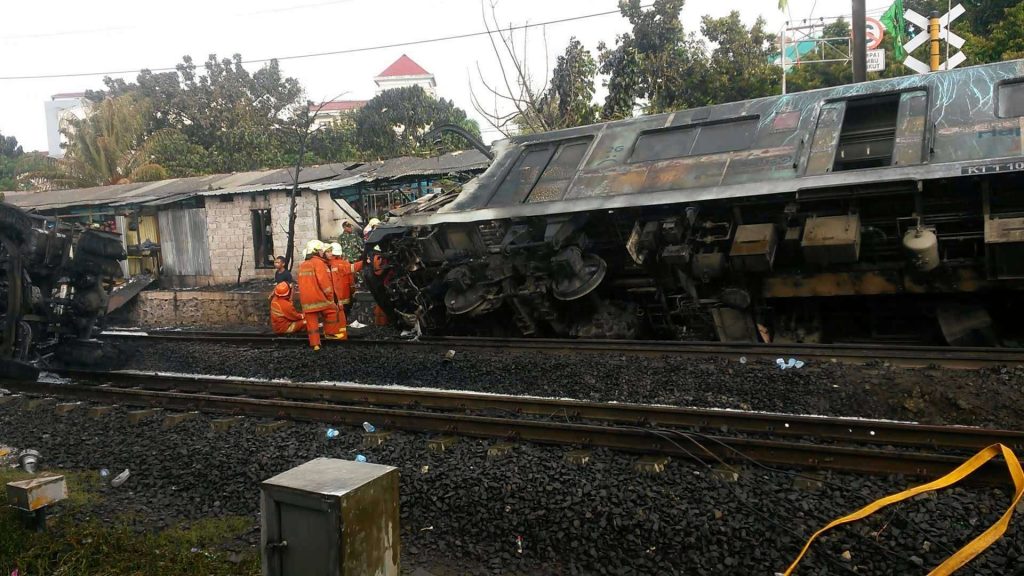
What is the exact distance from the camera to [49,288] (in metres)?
8.62

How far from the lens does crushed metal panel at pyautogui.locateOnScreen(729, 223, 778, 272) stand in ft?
25.1

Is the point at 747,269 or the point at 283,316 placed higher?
the point at 747,269

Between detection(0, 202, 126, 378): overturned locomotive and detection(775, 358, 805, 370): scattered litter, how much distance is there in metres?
8.08

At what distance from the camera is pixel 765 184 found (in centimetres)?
782

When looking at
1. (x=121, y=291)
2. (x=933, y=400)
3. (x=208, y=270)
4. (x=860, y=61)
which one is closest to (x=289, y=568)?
(x=933, y=400)

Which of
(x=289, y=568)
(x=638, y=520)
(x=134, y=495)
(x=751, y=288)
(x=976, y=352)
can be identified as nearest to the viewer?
(x=289, y=568)

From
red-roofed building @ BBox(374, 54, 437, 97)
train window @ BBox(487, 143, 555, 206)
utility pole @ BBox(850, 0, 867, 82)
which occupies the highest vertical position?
red-roofed building @ BBox(374, 54, 437, 97)

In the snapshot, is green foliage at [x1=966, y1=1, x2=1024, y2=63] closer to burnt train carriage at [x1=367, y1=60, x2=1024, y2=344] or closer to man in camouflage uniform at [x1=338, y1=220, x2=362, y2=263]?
burnt train carriage at [x1=367, y1=60, x2=1024, y2=344]

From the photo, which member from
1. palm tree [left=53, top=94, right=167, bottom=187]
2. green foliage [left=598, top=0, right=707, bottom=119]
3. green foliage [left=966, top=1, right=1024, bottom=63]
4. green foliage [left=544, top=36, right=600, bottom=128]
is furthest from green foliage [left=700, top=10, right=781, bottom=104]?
palm tree [left=53, top=94, right=167, bottom=187]

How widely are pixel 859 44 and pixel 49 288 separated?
1199 centimetres

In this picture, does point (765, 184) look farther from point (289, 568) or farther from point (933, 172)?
point (289, 568)

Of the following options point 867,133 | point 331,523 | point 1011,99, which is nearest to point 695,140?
point 867,133

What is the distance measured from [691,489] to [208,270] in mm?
17701

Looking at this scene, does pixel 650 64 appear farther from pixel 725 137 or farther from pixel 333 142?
pixel 333 142
